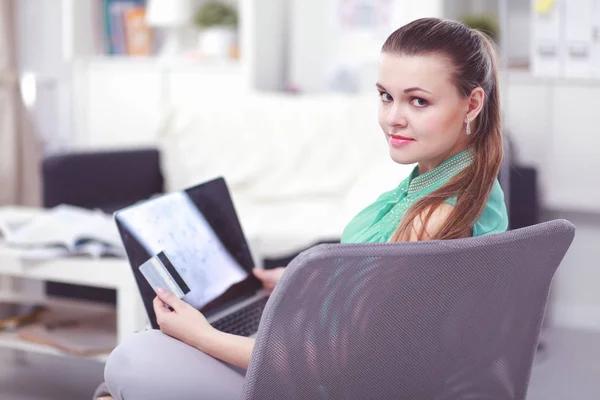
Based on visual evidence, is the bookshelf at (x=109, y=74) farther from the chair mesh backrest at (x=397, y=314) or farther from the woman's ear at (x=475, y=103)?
the chair mesh backrest at (x=397, y=314)

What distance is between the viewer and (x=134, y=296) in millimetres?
2322

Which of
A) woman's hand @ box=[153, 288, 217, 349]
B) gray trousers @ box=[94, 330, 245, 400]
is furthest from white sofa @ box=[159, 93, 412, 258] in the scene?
gray trousers @ box=[94, 330, 245, 400]

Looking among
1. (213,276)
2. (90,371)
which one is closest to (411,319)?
(213,276)

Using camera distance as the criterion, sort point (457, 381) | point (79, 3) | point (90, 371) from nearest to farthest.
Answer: point (457, 381), point (90, 371), point (79, 3)

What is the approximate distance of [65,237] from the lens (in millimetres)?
2498

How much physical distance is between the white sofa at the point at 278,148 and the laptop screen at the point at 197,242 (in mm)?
1730

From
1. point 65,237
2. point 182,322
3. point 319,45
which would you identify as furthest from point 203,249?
point 319,45

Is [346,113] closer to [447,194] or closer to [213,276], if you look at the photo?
[213,276]

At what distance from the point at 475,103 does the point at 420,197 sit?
6.4 inches

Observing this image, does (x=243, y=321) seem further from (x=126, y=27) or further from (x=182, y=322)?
(x=126, y=27)

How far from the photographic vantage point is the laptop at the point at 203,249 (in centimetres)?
156

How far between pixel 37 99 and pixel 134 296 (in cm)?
301

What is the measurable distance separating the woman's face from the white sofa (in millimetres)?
2129

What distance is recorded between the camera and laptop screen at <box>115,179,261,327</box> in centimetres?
156
